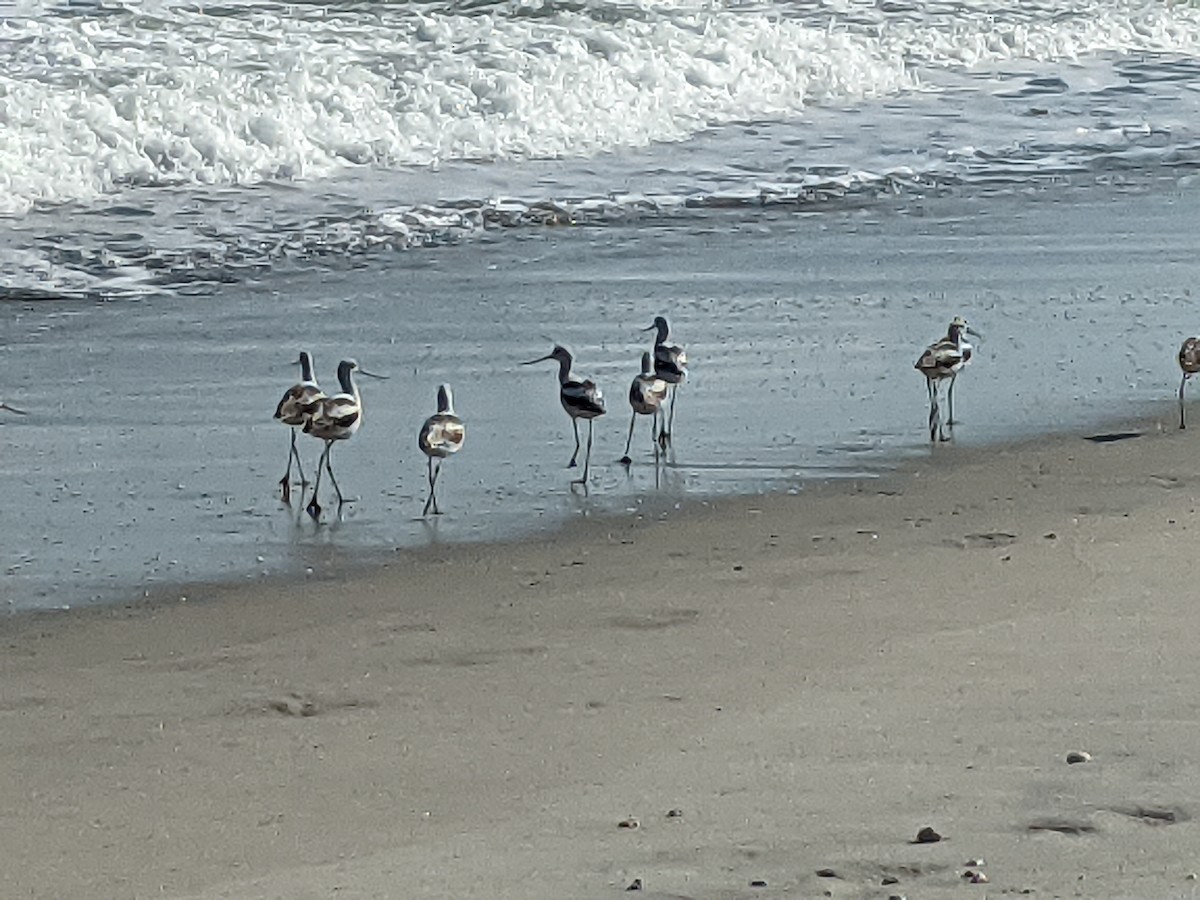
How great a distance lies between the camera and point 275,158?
13820 millimetres

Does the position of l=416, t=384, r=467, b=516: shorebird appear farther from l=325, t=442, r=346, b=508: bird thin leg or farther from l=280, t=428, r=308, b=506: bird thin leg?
l=280, t=428, r=308, b=506: bird thin leg

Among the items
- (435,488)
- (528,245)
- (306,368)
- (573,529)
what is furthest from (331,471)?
(528,245)

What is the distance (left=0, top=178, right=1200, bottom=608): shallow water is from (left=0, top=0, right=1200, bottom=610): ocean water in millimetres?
22

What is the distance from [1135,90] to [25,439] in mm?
11443

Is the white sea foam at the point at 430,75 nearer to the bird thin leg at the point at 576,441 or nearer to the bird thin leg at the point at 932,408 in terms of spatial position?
the bird thin leg at the point at 576,441

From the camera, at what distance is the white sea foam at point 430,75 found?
1380 centimetres

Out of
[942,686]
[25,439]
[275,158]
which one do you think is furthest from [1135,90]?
[942,686]

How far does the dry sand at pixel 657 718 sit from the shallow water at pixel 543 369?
42 cm

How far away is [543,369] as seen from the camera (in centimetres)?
866

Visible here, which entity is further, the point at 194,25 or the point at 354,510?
the point at 194,25

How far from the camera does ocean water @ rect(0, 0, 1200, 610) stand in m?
7.37

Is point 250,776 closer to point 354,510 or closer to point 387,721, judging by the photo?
point 387,721

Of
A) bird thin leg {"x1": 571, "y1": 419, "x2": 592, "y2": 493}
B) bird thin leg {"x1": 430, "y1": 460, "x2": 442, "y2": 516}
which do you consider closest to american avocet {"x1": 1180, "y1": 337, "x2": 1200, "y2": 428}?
bird thin leg {"x1": 571, "y1": 419, "x2": 592, "y2": 493}

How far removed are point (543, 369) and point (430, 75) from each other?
25.9 feet
